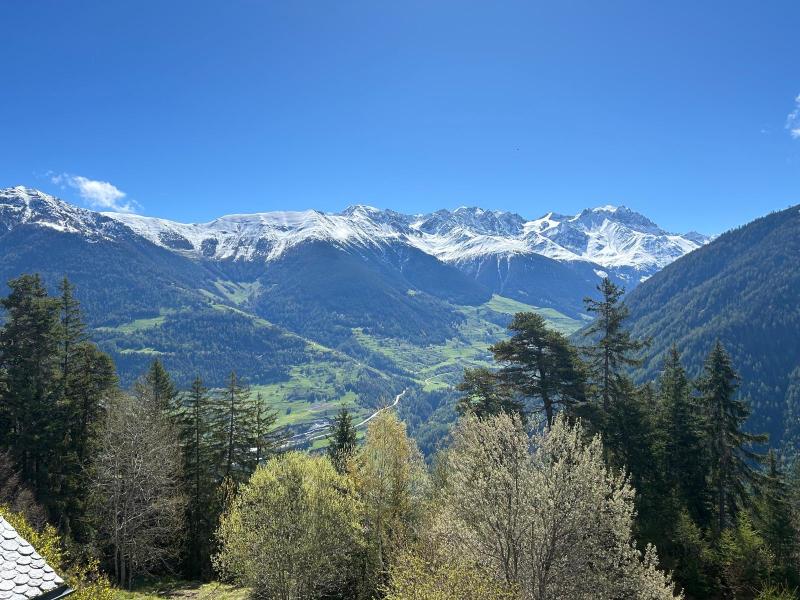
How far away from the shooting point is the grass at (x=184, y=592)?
34688mm

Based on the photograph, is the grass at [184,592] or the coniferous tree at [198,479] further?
the coniferous tree at [198,479]

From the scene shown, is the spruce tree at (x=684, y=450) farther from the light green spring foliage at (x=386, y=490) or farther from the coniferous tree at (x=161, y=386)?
the coniferous tree at (x=161, y=386)

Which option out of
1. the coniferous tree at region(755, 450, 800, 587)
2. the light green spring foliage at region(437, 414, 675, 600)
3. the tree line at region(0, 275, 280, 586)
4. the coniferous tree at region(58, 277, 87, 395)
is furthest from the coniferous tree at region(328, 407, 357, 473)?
the coniferous tree at region(755, 450, 800, 587)

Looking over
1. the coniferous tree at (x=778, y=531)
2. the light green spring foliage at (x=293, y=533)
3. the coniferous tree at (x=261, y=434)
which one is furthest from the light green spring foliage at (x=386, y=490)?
the coniferous tree at (x=778, y=531)

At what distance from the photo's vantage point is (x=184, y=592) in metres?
37.8

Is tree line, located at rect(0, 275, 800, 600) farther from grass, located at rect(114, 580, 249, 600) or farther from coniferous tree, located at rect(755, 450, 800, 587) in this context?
grass, located at rect(114, 580, 249, 600)

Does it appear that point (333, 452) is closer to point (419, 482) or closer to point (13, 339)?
point (419, 482)

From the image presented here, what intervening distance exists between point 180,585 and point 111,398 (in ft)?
57.9

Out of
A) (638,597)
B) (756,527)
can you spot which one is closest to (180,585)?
(638,597)

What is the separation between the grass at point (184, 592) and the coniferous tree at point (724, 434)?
39141 millimetres

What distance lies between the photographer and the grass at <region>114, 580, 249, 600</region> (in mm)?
34688

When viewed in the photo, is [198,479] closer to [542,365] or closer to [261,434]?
[261,434]

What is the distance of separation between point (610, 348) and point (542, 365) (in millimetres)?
6308

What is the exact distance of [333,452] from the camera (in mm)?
54906
